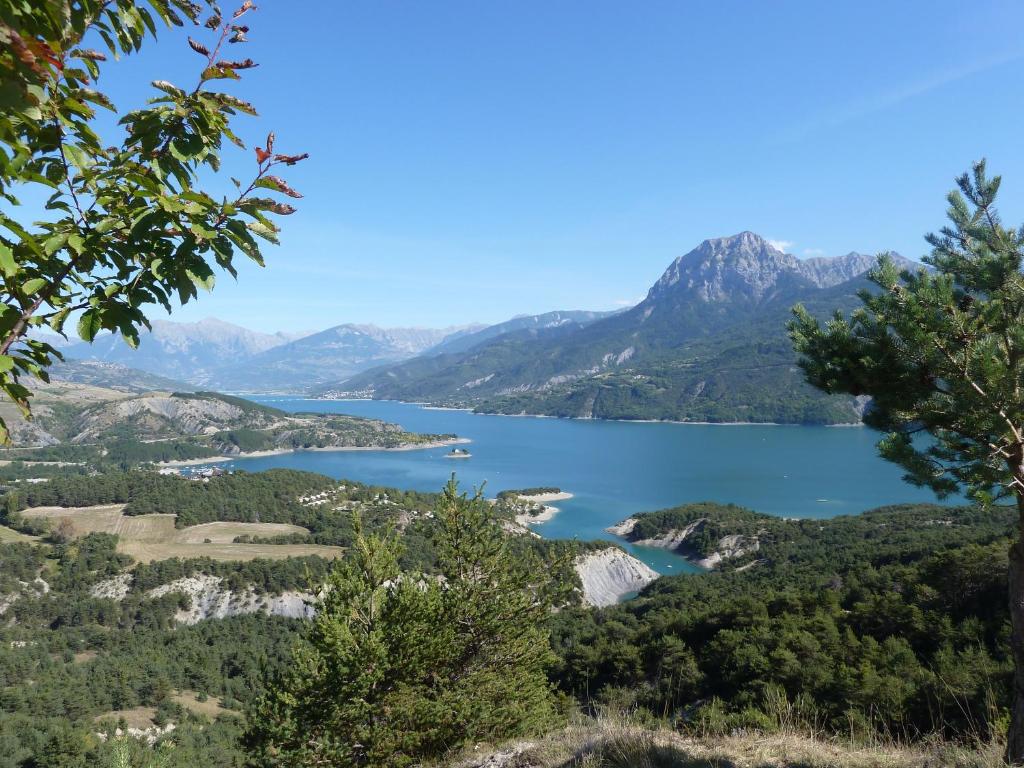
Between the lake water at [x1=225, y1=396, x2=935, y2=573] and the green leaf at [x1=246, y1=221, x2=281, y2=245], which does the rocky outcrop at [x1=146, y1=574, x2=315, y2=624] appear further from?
the green leaf at [x1=246, y1=221, x2=281, y2=245]

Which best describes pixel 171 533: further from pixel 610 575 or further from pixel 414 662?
pixel 414 662

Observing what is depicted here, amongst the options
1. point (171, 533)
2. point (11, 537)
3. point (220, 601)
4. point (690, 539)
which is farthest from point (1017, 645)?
point (11, 537)

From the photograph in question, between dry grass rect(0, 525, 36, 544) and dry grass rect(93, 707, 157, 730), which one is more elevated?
dry grass rect(0, 525, 36, 544)

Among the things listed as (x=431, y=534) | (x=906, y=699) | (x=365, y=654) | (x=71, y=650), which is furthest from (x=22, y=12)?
(x=71, y=650)

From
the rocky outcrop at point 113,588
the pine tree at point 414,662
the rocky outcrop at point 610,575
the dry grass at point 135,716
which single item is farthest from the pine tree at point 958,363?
the rocky outcrop at point 113,588

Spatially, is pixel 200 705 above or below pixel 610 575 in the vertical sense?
below

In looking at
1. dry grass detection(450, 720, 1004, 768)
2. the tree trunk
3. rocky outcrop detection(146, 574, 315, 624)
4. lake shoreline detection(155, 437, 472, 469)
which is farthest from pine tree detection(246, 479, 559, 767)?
lake shoreline detection(155, 437, 472, 469)

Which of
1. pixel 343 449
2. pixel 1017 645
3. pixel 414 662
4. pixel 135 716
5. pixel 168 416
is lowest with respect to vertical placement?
pixel 135 716
